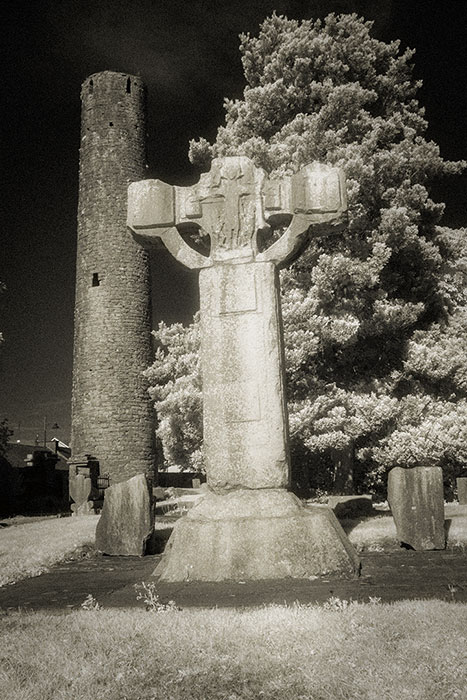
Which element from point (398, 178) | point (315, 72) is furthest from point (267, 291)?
point (315, 72)

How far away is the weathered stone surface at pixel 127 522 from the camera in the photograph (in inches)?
234

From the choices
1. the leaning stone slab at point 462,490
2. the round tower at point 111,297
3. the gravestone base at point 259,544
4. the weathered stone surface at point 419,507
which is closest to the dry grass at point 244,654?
the gravestone base at point 259,544

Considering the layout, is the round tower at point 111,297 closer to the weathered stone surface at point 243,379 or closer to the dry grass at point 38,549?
the dry grass at point 38,549

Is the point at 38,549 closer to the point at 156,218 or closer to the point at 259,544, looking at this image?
→ the point at 259,544

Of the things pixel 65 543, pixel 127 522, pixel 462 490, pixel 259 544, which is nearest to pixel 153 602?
→ pixel 259 544

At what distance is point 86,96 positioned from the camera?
1077 inches

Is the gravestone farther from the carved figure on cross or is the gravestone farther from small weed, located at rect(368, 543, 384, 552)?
small weed, located at rect(368, 543, 384, 552)

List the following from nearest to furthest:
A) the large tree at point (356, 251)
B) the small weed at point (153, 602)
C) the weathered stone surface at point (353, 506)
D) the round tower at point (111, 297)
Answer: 1. the small weed at point (153, 602)
2. the weathered stone surface at point (353, 506)
3. the large tree at point (356, 251)
4. the round tower at point (111, 297)

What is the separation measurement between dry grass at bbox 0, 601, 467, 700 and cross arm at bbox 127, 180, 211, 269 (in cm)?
325

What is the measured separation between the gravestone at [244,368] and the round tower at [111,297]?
1953 centimetres

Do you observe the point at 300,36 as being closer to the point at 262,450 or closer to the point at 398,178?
the point at 398,178

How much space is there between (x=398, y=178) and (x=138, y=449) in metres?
15.8

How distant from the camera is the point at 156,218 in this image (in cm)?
522

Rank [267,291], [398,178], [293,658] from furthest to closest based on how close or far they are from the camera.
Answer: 1. [398,178]
2. [267,291]
3. [293,658]
